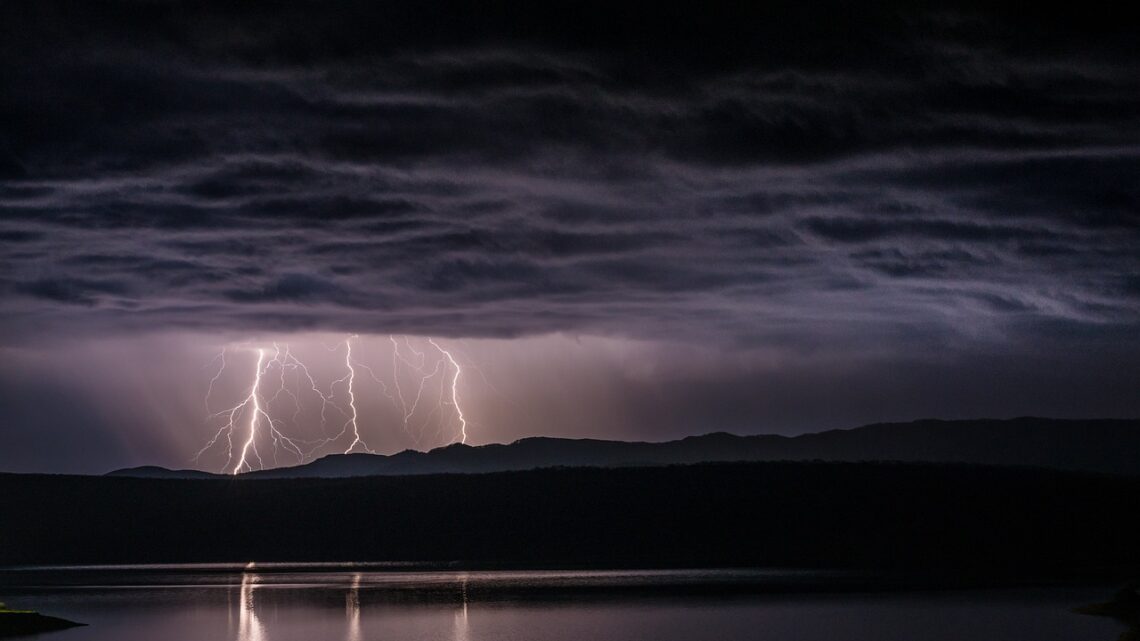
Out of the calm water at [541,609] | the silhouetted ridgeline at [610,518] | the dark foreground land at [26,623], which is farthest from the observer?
the silhouetted ridgeline at [610,518]

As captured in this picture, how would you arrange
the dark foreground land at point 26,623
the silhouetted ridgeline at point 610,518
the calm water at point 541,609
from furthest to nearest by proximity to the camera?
1. the silhouetted ridgeline at point 610,518
2. the dark foreground land at point 26,623
3. the calm water at point 541,609

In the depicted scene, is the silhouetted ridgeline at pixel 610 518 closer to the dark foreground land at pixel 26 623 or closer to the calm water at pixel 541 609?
the calm water at pixel 541 609

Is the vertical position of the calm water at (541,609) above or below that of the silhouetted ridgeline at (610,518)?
below

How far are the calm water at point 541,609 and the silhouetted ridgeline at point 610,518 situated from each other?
67.2ft

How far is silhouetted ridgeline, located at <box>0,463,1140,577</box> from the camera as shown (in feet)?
321

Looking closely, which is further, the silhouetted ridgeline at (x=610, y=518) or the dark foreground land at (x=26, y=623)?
the silhouetted ridgeline at (x=610, y=518)

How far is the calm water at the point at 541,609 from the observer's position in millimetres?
45969

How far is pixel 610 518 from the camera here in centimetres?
10838

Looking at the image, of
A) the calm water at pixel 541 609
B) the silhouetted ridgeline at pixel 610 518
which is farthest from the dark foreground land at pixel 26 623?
the silhouetted ridgeline at pixel 610 518

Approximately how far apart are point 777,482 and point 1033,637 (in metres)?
68.3

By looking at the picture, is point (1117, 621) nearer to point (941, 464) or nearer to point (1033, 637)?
point (1033, 637)

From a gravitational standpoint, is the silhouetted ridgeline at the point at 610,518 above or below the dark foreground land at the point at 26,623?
above

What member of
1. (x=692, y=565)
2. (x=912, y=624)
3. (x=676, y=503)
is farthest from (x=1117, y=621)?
(x=676, y=503)

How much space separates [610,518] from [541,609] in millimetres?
53156
